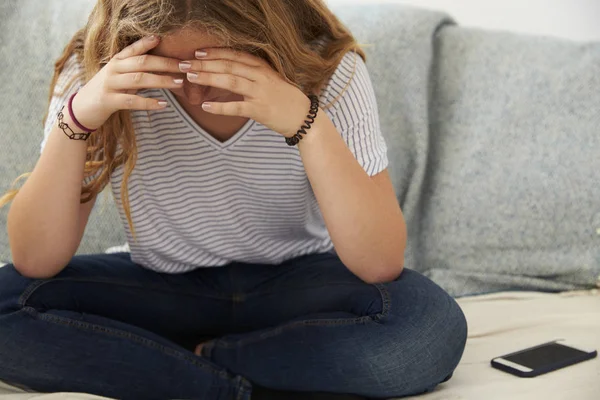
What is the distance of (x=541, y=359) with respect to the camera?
3.58ft

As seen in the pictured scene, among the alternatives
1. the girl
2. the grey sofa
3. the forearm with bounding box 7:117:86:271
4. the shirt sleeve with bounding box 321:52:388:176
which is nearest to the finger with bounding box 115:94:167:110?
the girl

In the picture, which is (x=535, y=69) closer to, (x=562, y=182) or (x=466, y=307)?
(x=562, y=182)

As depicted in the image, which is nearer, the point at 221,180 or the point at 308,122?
the point at 308,122

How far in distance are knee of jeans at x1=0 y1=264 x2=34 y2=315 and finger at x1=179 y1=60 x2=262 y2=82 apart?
37cm

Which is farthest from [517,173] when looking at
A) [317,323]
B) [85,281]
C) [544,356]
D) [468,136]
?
[85,281]

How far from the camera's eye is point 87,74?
110 cm

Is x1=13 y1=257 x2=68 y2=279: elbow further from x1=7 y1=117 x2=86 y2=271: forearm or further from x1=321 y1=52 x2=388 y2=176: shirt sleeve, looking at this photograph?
x1=321 y1=52 x2=388 y2=176: shirt sleeve

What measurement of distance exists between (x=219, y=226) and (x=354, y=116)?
25cm

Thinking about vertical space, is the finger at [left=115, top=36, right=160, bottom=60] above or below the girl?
above

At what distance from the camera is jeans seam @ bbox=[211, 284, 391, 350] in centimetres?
105

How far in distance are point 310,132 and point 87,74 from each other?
1.05 feet

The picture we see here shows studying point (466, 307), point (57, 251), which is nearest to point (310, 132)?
point (57, 251)

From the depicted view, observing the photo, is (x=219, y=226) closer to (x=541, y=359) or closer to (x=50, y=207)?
(x=50, y=207)

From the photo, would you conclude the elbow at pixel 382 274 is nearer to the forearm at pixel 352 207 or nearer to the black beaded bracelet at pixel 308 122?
the forearm at pixel 352 207
